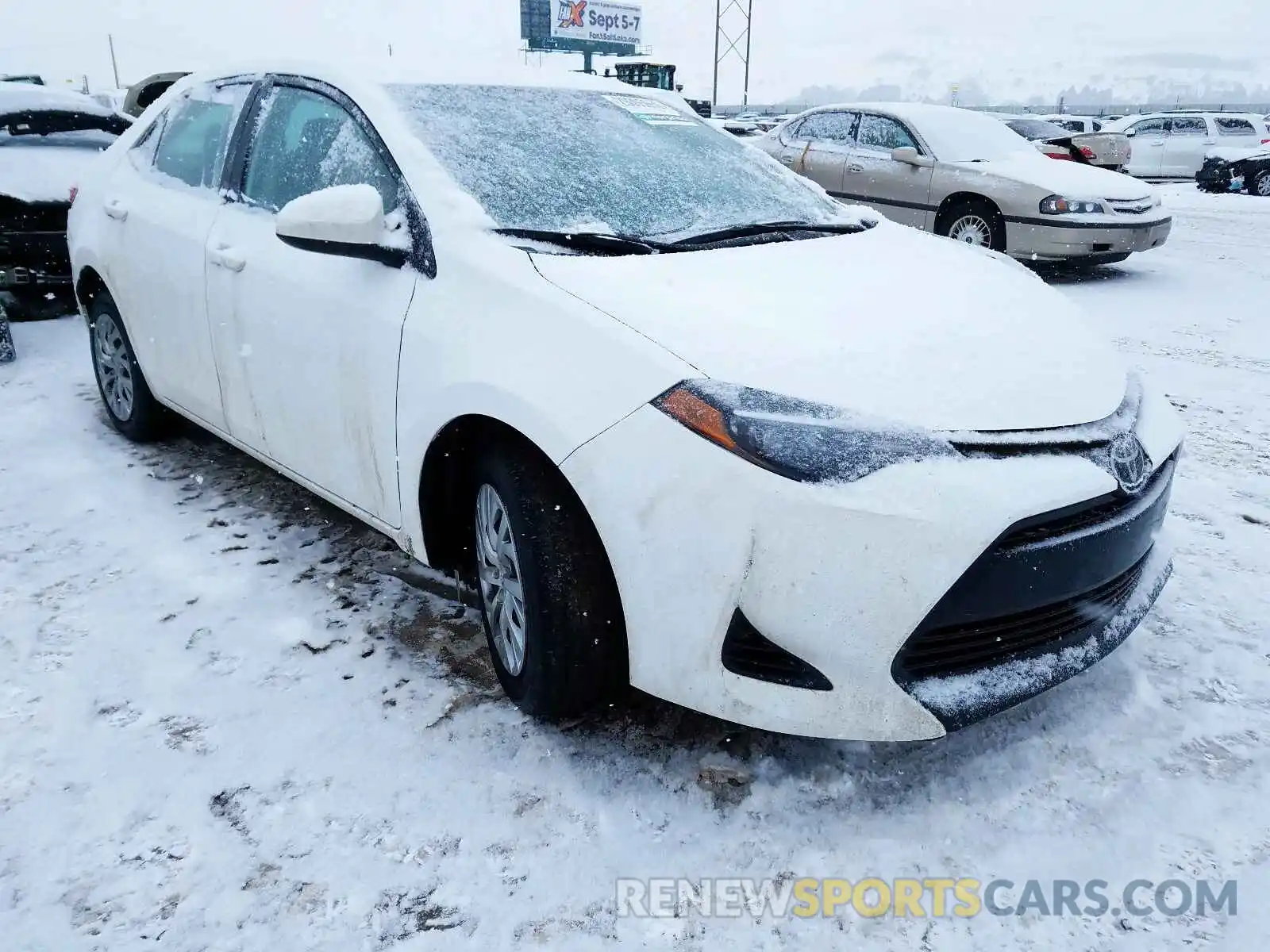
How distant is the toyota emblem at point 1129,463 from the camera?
6.56 feet

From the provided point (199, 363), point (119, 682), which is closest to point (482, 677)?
point (119, 682)

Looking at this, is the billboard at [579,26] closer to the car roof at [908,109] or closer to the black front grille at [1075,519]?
the car roof at [908,109]

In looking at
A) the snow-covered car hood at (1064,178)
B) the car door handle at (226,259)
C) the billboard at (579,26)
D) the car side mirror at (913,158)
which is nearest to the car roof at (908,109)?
the car side mirror at (913,158)

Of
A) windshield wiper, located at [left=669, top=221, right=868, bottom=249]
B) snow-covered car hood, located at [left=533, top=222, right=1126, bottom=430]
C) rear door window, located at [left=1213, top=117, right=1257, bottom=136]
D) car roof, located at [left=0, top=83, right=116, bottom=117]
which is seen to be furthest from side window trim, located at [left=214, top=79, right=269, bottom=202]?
rear door window, located at [left=1213, top=117, right=1257, bottom=136]

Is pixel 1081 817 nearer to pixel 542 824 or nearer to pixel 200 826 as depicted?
pixel 542 824

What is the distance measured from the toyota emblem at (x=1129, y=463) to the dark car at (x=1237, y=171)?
54.4 feet

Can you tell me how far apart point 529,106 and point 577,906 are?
2.27 metres

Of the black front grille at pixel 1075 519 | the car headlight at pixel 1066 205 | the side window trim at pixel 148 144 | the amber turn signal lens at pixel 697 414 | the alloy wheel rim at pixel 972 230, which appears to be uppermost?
the side window trim at pixel 148 144

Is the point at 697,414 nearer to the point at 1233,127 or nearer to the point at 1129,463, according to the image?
the point at 1129,463

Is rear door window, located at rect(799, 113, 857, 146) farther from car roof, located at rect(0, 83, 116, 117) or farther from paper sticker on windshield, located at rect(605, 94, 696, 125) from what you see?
paper sticker on windshield, located at rect(605, 94, 696, 125)

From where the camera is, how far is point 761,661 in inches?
74.8

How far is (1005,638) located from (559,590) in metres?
0.94

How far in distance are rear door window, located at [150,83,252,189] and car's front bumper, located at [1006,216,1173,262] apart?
643 centimetres

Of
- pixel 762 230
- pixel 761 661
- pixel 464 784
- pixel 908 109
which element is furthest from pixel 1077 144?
pixel 464 784
